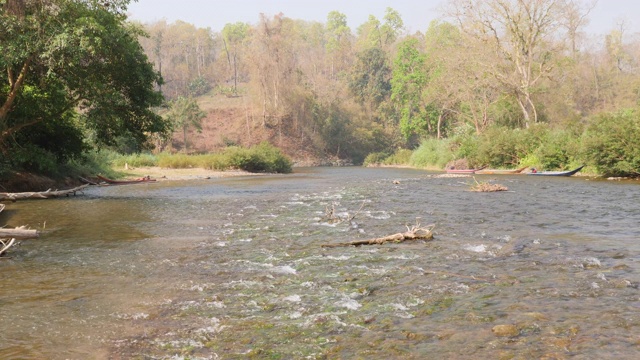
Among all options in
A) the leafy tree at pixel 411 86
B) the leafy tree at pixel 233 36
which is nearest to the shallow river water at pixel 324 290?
the leafy tree at pixel 411 86

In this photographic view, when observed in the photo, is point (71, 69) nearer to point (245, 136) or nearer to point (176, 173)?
point (176, 173)

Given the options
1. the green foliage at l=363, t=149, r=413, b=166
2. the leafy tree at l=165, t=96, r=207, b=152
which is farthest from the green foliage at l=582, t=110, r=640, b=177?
the leafy tree at l=165, t=96, r=207, b=152

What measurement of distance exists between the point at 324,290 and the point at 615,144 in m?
28.0

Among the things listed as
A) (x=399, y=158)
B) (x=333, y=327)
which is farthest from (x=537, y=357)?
(x=399, y=158)

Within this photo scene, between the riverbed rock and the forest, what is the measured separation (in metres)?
17.3

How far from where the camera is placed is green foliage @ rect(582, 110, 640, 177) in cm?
2898

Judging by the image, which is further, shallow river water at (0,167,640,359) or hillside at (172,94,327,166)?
hillside at (172,94,327,166)

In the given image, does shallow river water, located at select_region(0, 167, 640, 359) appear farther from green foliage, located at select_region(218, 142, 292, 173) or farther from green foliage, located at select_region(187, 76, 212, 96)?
green foliage, located at select_region(187, 76, 212, 96)

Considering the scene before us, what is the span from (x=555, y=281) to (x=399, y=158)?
68.1 m

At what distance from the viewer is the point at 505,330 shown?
228 inches

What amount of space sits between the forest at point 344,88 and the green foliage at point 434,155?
26 cm

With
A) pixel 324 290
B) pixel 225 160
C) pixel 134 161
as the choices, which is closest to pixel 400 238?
pixel 324 290

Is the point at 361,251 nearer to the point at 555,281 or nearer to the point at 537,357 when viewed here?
the point at 555,281

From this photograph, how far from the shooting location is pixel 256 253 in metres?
10.5
